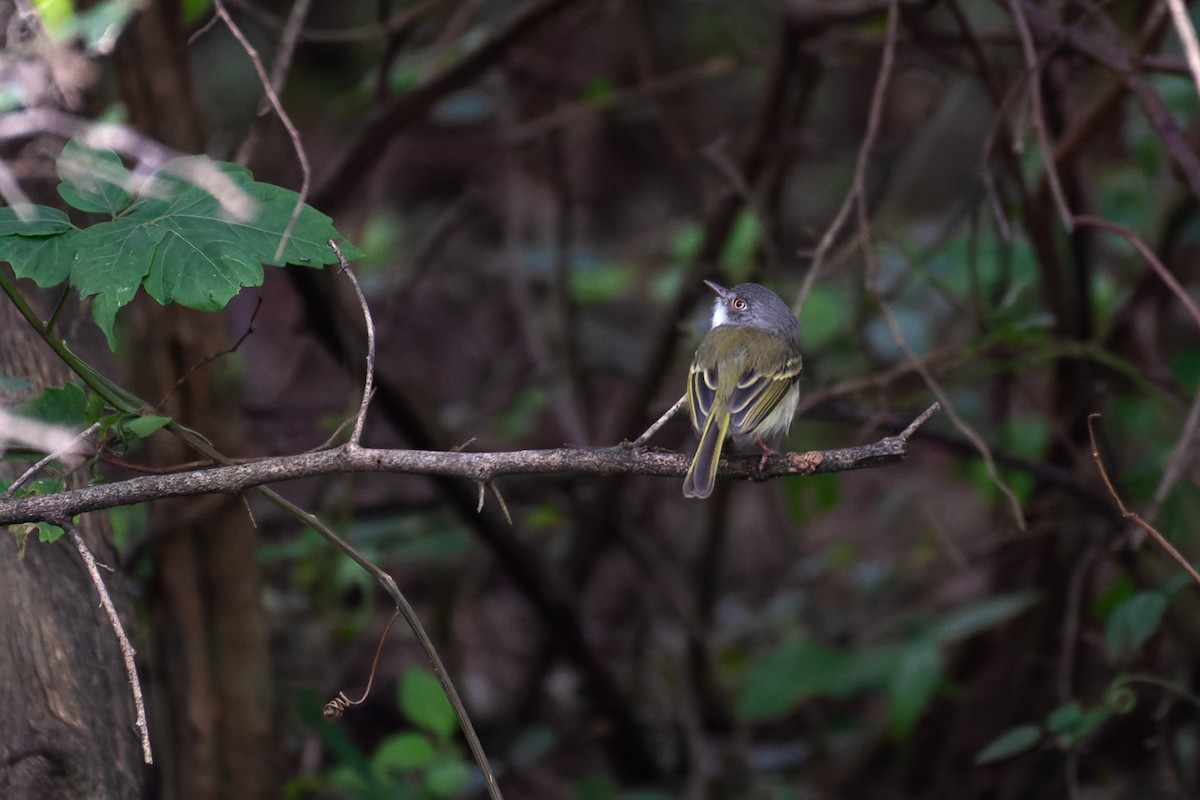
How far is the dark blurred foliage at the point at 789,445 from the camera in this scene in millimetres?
4141

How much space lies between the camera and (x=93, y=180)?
226cm

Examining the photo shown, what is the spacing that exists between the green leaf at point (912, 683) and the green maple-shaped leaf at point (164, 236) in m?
3.14

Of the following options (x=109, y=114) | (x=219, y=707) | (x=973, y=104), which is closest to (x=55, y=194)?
(x=109, y=114)

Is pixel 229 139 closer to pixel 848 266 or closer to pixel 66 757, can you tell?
pixel 848 266

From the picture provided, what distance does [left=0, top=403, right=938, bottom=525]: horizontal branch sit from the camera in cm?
198

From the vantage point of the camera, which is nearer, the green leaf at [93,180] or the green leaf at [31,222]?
the green leaf at [31,222]

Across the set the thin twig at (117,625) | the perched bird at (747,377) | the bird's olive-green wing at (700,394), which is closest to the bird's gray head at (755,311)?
the perched bird at (747,377)

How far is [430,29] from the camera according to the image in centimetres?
660

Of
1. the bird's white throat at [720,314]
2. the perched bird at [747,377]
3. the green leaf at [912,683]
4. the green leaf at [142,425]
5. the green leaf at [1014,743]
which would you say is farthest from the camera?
the green leaf at [912,683]

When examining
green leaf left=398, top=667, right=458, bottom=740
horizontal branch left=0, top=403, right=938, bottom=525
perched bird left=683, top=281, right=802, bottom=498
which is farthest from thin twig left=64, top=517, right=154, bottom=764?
green leaf left=398, top=667, right=458, bottom=740

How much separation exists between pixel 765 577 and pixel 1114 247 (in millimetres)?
3114

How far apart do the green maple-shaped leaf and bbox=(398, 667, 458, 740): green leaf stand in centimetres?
222

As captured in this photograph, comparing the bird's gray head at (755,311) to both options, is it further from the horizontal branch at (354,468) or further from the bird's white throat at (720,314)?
the horizontal branch at (354,468)

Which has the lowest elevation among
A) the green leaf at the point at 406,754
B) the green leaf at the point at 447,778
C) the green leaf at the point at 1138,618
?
the green leaf at the point at 447,778
